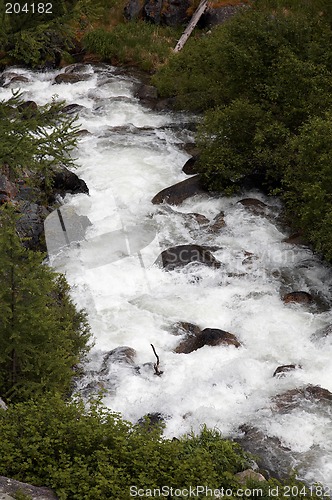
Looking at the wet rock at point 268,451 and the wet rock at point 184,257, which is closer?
the wet rock at point 268,451

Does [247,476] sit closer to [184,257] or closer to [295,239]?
[184,257]

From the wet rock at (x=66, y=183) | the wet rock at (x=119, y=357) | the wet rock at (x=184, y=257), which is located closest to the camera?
the wet rock at (x=119, y=357)

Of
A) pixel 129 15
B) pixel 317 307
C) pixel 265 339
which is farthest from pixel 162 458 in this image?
pixel 129 15

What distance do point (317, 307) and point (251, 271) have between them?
2094 mm

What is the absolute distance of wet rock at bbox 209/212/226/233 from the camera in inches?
736

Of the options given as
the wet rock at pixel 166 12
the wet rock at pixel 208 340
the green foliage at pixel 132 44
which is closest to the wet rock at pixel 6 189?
the wet rock at pixel 208 340

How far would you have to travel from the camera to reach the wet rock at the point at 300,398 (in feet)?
39.4

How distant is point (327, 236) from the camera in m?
15.8

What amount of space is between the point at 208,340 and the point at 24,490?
676 cm

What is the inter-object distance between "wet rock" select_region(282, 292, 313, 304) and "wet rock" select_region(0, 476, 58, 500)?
895cm

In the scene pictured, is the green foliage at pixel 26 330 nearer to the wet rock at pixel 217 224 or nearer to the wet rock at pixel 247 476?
the wet rock at pixel 247 476

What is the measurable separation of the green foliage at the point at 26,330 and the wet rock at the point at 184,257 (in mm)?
6103

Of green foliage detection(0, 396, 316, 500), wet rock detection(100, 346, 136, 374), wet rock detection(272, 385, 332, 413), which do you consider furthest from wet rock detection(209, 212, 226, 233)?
green foliage detection(0, 396, 316, 500)

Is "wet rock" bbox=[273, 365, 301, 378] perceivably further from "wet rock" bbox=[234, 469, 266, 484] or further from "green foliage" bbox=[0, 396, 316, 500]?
"green foliage" bbox=[0, 396, 316, 500]
